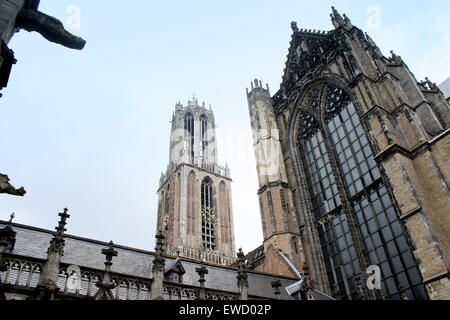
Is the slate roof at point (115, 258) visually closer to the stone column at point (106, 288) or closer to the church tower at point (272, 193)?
the stone column at point (106, 288)

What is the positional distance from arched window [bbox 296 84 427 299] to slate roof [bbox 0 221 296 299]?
3638mm

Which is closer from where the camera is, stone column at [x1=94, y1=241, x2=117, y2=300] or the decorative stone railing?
the decorative stone railing

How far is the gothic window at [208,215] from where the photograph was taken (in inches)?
2228

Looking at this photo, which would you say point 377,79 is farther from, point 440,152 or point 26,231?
point 26,231

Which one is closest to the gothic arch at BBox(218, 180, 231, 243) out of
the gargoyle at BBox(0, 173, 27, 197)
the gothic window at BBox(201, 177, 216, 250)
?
the gothic window at BBox(201, 177, 216, 250)

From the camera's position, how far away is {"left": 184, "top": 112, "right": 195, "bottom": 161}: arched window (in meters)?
66.9

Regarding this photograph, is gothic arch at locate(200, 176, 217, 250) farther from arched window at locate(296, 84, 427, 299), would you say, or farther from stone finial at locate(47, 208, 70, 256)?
stone finial at locate(47, 208, 70, 256)

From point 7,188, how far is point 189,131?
66945 mm

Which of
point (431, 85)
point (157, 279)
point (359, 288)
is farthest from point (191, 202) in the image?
point (157, 279)

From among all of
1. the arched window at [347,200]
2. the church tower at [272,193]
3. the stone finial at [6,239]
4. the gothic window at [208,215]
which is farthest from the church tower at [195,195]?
the stone finial at [6,239]

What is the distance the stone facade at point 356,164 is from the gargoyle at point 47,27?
12414mm

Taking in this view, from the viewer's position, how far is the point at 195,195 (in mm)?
59500
